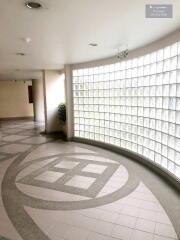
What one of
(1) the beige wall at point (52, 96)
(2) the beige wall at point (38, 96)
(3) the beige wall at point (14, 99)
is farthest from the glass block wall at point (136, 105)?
(3) the beige wall at point (14, 99)

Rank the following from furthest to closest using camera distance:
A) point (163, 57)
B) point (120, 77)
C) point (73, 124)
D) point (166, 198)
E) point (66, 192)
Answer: point (73, 124), point (120, 77), point (163, 57), point (66, 192), point (166, 198)

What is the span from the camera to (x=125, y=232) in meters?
2.26

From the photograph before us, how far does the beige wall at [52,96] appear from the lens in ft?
24.4

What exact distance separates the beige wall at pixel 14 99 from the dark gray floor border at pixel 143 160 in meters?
7.63

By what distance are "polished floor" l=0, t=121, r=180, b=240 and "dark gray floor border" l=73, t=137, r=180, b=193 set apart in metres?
0.10

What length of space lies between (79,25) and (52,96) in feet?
16.4

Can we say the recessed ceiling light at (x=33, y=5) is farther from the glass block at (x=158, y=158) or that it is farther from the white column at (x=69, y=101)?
the white column at (x=69, y=101)

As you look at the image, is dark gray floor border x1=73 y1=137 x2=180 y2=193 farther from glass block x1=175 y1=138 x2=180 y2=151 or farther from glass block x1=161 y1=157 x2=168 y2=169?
glass block x1=175 y1=138 x2=180 y2=151

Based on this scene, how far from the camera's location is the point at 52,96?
753cm

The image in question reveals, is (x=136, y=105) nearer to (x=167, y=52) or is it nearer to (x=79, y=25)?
(x=167, y=52)

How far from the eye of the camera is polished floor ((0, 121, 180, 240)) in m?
2.28

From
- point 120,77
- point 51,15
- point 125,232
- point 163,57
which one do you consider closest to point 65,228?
point 125,232

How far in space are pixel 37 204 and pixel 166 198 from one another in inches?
71.4

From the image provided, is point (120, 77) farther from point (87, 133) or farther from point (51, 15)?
point (51, 15)
